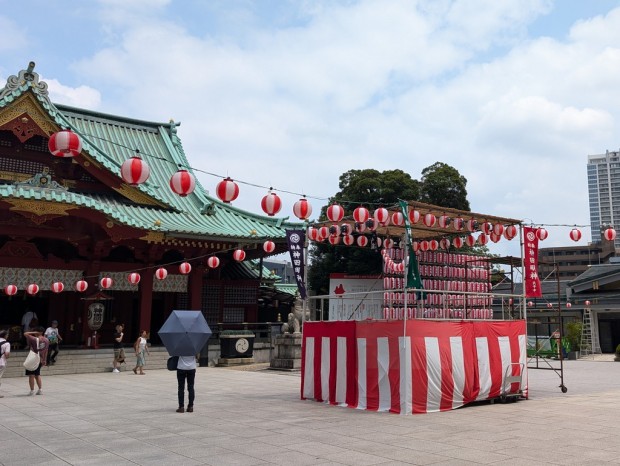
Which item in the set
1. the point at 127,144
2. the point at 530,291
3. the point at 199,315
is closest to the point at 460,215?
the point at 530,291

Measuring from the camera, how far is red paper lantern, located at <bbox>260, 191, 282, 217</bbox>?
15.4m

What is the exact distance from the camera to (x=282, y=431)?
31.0 feet

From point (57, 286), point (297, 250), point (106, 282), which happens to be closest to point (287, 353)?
point (297, 250)

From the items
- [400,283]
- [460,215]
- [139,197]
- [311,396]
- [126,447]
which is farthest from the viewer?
[400,283]

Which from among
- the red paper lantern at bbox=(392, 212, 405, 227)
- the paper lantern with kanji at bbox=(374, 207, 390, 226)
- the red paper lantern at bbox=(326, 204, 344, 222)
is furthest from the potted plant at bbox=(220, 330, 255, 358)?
the red paper lantern at bbox=(392, 212, 405, 227)

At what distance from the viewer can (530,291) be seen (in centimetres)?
1512

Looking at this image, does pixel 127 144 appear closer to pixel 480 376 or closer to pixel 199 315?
pixel 199 315

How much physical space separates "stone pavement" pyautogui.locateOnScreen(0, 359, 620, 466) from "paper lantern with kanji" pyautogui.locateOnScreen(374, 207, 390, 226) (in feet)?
17.9

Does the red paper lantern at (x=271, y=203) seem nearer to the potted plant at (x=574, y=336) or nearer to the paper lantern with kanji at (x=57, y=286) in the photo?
the paper lantern with kanji at (x=57, y=286)

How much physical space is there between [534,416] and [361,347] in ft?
12.8

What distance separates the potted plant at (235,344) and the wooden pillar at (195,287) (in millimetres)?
1822

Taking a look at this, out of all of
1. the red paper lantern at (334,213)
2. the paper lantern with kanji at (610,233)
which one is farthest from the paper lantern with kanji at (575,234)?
the red paper lantern at (334,213)

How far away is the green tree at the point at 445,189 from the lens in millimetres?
36062

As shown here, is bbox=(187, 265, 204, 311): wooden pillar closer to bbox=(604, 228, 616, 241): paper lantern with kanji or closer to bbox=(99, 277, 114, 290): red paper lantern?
bbox=(99, 277, 114, 290): red paper lantern
